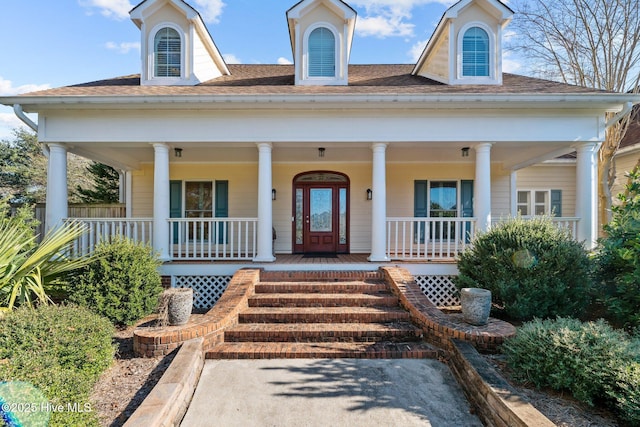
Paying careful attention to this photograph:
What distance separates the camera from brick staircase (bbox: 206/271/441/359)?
13.8 ft

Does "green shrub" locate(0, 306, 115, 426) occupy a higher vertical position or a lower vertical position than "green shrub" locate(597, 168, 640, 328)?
lower

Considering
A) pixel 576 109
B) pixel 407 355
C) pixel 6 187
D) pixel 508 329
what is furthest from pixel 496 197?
pixel 6 187

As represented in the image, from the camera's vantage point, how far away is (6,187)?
19.9m

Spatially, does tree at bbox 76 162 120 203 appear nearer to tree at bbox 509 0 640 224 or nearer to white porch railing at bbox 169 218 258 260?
white porch railing at bbox 169 218 258 260

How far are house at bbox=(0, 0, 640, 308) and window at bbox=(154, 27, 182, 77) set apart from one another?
3 cm

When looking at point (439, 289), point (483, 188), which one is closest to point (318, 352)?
point (439, 289)

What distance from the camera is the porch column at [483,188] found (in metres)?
6.44

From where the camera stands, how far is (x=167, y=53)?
7.32 meters

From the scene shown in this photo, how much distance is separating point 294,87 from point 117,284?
206 inches

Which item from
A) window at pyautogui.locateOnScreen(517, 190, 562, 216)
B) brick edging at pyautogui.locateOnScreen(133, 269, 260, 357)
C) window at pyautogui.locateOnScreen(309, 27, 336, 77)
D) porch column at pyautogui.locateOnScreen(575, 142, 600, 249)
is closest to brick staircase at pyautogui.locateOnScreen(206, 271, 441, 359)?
brick edging at pyautogui.locateOnScreen(133, 269, 260, 357)

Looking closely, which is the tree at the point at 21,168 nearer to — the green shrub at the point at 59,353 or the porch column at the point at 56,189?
the porch column at the point at 56,189

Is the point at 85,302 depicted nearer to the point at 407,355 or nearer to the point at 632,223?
the point at 407,355

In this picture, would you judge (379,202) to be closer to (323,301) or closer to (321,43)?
(323,301)

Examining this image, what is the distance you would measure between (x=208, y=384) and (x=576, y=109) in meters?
8.13
